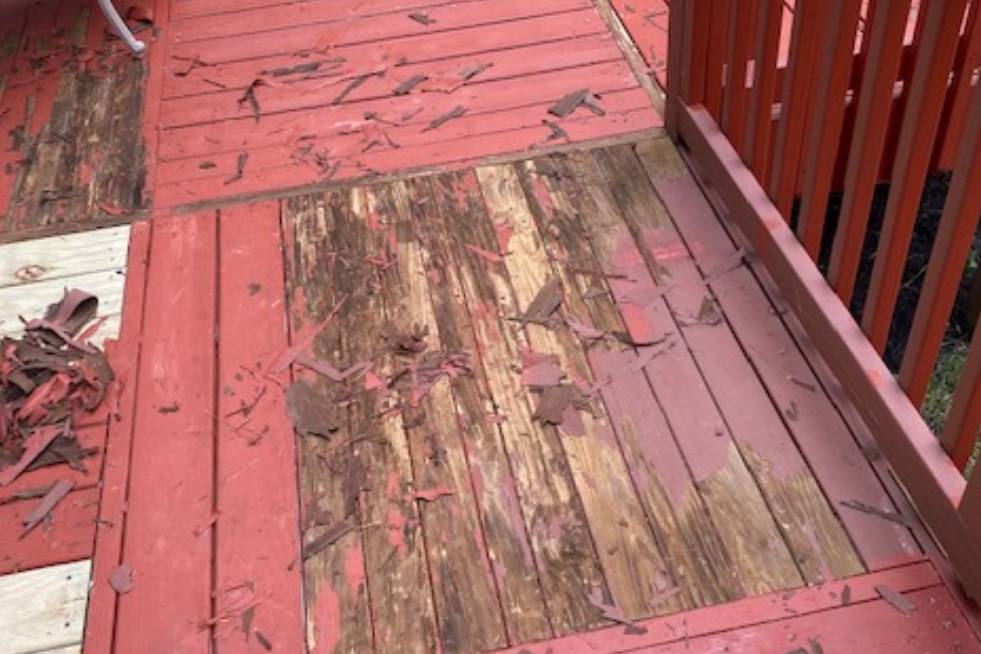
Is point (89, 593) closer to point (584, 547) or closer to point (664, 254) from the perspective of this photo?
point (584, 547)

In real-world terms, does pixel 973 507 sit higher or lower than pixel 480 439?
higher

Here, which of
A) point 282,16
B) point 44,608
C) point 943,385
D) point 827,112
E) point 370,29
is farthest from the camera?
point 282,16

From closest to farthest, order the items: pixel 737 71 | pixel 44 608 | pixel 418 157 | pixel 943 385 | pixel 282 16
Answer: pixel 44 608
pixel 737 71
pixel 418 157
pixel 943 385
pixel 282 16

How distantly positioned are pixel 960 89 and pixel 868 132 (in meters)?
0.97

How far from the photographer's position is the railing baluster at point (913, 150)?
5.29ft

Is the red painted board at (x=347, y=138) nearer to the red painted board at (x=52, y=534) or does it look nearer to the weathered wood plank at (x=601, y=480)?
the weathered wood plank at (x=601, y=480)

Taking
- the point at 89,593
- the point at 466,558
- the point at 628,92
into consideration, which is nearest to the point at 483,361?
the point at 466,558

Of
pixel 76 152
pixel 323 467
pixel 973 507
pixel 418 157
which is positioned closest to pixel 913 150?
pixel 973 507

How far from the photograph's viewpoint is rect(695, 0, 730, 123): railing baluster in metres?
2.49

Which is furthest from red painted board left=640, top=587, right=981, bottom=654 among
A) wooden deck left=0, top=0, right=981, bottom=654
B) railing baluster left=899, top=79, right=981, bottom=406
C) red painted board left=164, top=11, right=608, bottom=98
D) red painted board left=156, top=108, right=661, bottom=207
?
red painted board left=164, top=11, right=608, bottom=98

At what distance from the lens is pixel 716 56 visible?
8.46ft

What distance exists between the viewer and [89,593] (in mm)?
1933

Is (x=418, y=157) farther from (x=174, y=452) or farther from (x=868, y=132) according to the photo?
(x=868, y=132)

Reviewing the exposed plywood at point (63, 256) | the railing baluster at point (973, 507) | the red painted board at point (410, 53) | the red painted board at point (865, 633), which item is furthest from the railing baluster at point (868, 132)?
the exposed plywood at point (63, 256)
